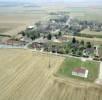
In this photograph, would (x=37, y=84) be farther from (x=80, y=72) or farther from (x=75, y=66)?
(x=75, y=66)

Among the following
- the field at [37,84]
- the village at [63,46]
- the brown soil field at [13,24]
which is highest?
the brown soil field at [13,24]

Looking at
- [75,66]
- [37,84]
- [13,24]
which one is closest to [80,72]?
[75,66]

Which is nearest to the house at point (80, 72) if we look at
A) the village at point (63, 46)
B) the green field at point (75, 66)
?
the village at point (63, 46)

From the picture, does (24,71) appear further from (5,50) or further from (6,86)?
(5,50)

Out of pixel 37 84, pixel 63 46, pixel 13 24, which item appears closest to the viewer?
pixel 37 84

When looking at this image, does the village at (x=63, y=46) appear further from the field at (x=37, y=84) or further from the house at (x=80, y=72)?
the field at (x=37, y=84)

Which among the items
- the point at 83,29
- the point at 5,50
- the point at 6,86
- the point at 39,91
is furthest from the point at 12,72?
the point at 83,29
